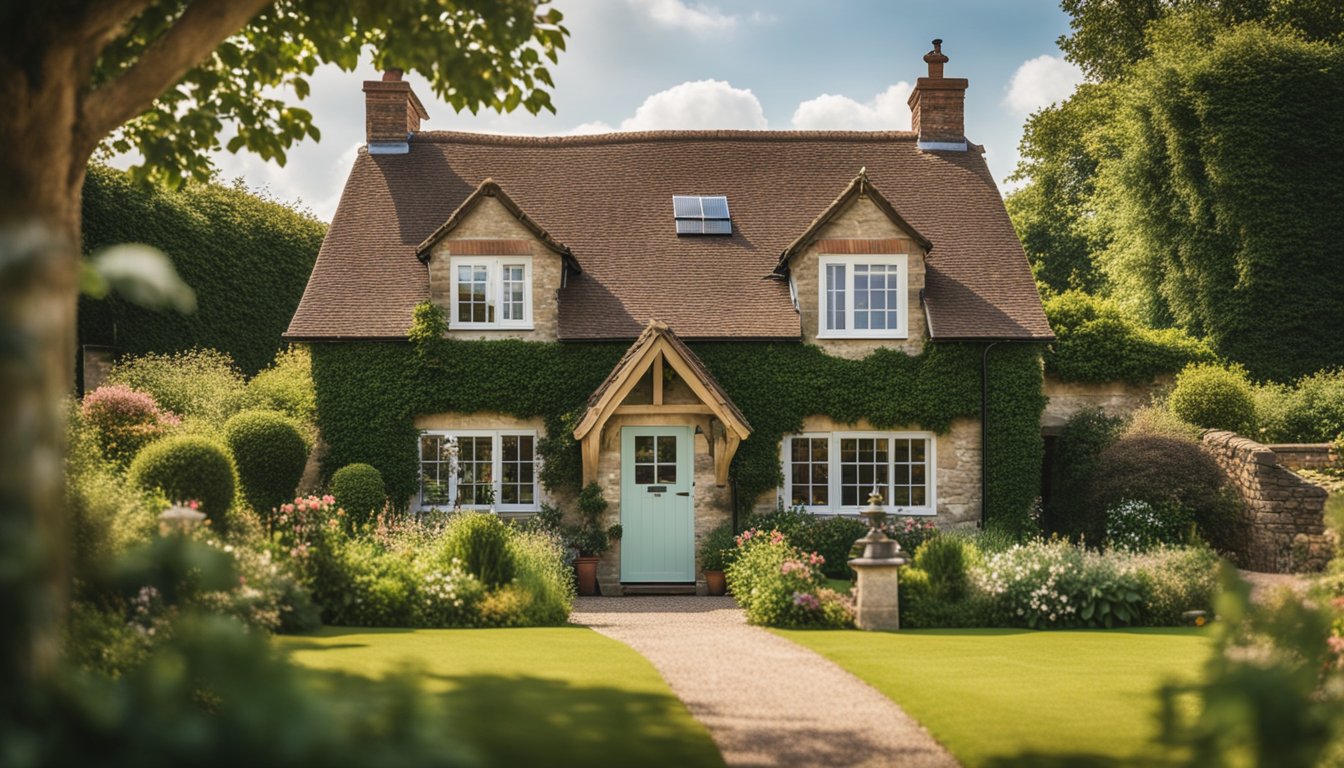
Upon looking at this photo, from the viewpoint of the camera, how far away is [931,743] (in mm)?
7238

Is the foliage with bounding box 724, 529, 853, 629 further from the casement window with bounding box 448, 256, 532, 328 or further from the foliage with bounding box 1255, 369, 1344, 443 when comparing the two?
the foliage with bounding box 1255, 369, 1344, 443

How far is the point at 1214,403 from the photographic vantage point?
2012 cm

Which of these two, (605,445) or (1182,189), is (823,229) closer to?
(605,445)

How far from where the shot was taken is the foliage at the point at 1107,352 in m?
21.0

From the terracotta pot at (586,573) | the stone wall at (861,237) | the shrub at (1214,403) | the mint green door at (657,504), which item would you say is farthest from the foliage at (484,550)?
the shrub at (1214,403)

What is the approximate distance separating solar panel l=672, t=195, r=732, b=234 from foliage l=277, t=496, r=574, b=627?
7.81 m

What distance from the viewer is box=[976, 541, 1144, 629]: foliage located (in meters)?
13.3

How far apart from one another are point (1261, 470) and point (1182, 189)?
1285 centimetres

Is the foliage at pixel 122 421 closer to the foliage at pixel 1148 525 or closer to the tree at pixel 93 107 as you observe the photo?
the tree at pixel 93 107

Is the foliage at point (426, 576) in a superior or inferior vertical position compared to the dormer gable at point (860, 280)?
inferior

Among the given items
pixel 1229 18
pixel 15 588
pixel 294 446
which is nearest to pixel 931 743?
pixel 15 588

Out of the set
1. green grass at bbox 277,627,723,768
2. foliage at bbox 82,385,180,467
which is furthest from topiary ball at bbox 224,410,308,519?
green grass at bbox 277,627,723,768

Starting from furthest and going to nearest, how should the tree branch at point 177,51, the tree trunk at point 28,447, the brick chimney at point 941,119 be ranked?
the brick chimney at point 941,119 → the tree branch at point 177,51 → the tree trunk at point 28,447

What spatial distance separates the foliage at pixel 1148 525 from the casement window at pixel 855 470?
2.90 metres
